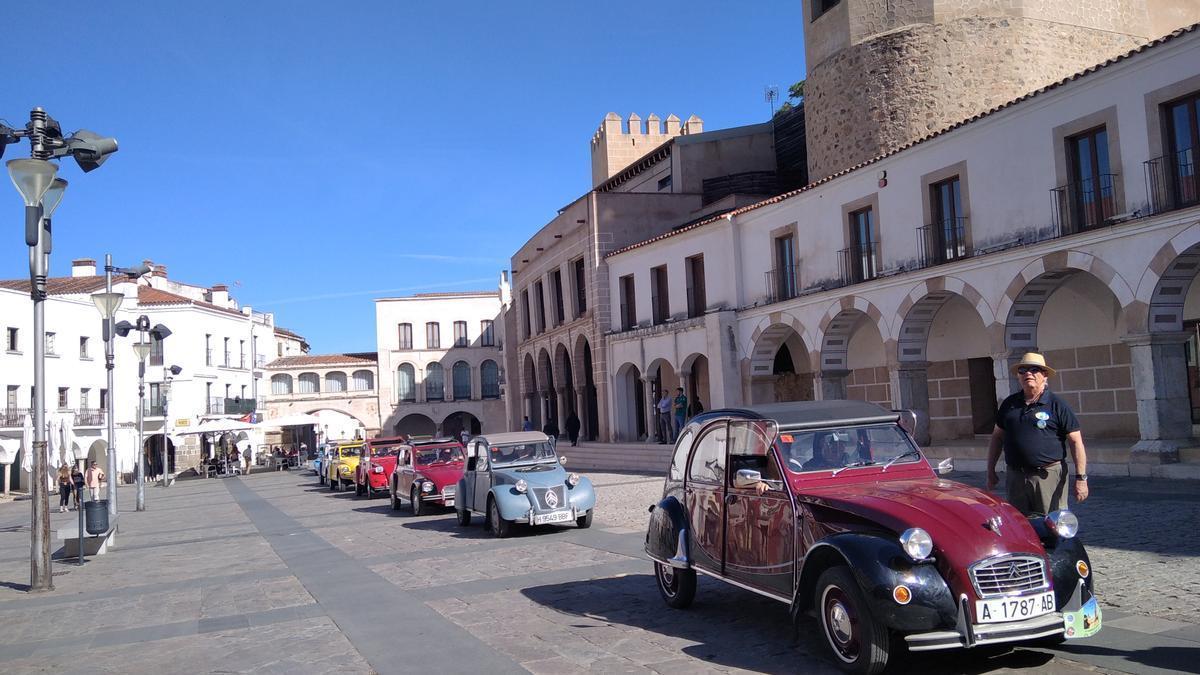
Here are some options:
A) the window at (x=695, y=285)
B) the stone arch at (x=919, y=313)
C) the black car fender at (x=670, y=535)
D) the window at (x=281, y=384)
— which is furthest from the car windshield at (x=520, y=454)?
the window at (x=281, y=384)

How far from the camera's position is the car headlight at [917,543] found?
5.54m

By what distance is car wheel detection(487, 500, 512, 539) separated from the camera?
14.8 metres

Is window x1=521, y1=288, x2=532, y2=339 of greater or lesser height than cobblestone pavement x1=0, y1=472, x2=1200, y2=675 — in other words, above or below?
above

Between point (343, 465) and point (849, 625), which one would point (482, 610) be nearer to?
point (849, 625)

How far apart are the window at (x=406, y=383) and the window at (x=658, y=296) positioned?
3804cm

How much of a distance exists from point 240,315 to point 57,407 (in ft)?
57.5

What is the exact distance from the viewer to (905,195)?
21531 mm

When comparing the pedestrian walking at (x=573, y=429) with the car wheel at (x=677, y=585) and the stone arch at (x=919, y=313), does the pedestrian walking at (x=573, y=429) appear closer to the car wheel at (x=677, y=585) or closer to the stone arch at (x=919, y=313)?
the stone arch at (x=919, y=313)

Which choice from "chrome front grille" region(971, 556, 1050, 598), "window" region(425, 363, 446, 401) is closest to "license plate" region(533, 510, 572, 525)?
"chrome front grille" region(971, 556, 1050, 598)

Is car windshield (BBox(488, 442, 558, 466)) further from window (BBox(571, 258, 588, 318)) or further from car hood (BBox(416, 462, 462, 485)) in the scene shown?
window (BBox(571, 258, 588, 318))

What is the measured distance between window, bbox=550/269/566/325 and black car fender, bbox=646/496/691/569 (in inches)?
1297

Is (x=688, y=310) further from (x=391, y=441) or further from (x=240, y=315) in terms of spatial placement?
(x=240, y=315)

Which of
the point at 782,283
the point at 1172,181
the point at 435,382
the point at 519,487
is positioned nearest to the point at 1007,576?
the point at 519,487

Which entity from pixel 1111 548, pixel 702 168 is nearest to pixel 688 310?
pixel 702 168
